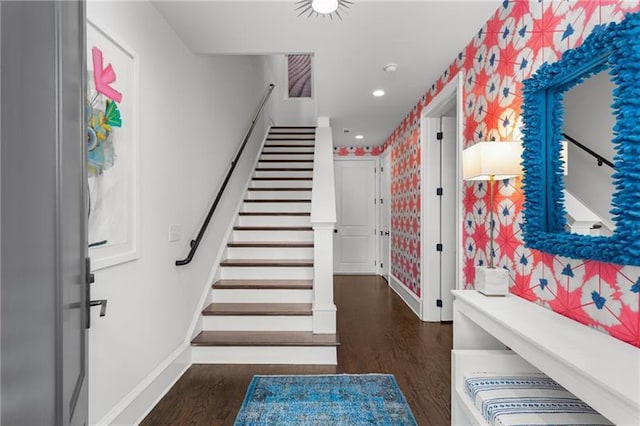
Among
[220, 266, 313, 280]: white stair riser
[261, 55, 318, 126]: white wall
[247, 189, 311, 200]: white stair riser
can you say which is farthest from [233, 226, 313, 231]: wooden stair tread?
[261, 55, 318, 126]: white wall

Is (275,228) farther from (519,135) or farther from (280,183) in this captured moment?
(519,135)

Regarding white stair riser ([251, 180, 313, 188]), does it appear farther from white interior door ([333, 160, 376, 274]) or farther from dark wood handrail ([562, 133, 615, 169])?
dark wood handrail ([562, 133, 615, 169])

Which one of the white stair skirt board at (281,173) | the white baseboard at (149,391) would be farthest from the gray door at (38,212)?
the white stair skirt board at (281,173)

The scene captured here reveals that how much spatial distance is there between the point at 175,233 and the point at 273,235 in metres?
1.46

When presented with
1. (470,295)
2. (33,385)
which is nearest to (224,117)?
(470,295)

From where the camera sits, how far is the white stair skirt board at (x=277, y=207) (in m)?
4.11

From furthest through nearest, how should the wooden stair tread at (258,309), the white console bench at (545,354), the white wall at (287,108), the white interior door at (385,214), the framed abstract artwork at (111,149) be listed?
the white wall at (287,108), the white interior door at (385,214), the wooden stair tread at (258,309), the framed abstract artwork at (111,149), the white console bench at (545,354)

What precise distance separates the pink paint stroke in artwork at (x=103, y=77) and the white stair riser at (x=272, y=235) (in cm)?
219

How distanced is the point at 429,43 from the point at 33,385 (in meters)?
2.73

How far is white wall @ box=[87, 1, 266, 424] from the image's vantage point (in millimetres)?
1611

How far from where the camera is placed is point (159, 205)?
2.08 meters

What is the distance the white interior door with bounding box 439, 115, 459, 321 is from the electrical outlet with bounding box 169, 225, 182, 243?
2.55 meters

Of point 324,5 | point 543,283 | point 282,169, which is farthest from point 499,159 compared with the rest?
point 282,169

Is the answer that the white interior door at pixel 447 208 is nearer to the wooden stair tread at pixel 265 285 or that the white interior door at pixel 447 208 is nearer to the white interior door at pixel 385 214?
the wooden stair tread at pixel 265 285
